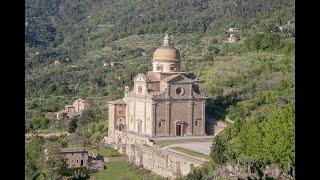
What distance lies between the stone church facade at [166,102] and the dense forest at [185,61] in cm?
63

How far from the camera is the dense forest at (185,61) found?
7.44 meters

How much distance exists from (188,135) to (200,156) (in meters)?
2.14

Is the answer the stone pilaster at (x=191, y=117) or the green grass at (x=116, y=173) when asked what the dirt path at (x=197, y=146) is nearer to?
the stone pilaster at (x=191, y=117)

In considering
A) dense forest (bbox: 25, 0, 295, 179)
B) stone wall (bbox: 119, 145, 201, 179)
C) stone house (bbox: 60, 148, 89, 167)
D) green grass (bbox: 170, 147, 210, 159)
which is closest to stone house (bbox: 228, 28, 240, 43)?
dense forest (bbox: 25, 0, 295, 179)

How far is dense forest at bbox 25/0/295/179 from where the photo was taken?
24.4 feet

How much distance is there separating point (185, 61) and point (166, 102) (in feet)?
14.4

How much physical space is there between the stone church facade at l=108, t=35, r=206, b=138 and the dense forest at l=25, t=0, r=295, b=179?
0.63 m

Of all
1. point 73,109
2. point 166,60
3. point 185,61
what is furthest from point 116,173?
point 185,61

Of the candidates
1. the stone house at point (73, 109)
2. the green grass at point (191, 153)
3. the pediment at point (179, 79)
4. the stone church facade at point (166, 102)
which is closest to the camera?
the green grass at point (191, 153)

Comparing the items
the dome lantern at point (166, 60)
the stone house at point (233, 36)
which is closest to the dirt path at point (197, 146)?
the dome lantern at point (166, 60)

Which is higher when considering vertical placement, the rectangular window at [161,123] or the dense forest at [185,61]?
the dense forest at [185,61]

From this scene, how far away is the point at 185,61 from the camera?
1456 centimetres
